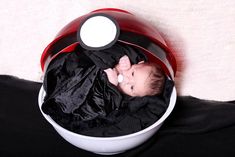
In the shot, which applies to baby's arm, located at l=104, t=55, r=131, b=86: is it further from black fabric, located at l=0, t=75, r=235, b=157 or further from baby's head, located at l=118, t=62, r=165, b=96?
black fabric, located at l=0, t=75, r=235, b=157

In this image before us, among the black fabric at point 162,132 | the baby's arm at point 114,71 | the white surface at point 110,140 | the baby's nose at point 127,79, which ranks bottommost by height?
the black fabric at point 162,132

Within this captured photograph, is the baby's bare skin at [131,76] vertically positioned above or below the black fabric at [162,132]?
above

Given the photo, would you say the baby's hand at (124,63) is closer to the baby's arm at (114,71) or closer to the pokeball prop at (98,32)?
the baby's arm at (114,71)

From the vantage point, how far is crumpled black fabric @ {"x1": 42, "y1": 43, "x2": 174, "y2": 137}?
1.02 metres

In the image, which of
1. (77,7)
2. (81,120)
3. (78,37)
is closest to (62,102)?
(81,120)

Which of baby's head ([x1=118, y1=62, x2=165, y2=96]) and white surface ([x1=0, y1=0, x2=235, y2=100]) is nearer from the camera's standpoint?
baby's head ([x1=118, y1=62, x2=165, y2=96])

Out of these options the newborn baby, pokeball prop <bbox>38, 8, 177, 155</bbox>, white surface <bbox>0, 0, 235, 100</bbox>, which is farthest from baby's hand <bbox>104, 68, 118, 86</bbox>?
white surface <bbox>0, 0, 235, 100</bbox>

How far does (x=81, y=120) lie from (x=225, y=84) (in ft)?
1.61

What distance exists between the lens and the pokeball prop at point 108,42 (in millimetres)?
951

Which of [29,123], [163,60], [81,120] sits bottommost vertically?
[29,123]

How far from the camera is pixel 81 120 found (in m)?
1.03

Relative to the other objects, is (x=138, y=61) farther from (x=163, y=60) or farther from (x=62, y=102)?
(x=62, y=102)

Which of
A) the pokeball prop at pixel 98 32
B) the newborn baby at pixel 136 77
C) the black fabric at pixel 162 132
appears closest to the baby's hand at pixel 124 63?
the newborn baby at pixel 136 77

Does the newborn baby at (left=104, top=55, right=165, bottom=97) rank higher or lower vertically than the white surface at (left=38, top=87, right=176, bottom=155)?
higher
